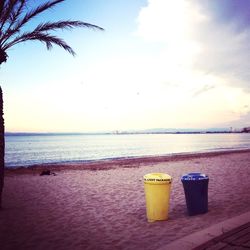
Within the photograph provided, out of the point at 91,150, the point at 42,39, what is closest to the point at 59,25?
the point at 42,39

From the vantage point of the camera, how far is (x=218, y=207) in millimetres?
6969

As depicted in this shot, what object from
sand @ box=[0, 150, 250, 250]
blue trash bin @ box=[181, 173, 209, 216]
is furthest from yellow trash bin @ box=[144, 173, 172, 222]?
blue trash bin @ box=[181, 173, 209, 216]

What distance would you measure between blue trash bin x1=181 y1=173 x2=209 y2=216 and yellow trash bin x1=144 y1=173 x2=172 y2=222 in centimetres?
50

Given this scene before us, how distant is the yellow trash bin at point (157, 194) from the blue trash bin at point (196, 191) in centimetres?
50

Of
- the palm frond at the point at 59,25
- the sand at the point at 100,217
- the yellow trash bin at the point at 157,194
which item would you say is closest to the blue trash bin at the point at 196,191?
the sand at the point at 100,217

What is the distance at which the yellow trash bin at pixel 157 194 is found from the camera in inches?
229

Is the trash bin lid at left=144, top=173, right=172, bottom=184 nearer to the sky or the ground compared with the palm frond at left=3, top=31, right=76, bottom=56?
nearer to the ground

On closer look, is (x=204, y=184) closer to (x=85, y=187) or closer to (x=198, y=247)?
(x=198, y=247)

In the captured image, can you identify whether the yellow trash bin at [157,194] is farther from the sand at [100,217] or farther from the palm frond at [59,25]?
the palm frond at [59,25]

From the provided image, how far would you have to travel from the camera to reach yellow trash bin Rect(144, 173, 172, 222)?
5812 mm

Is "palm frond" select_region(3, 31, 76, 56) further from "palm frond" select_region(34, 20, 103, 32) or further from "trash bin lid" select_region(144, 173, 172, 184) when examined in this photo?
"trash bin lid" select_region(144, 173, 172, 184)

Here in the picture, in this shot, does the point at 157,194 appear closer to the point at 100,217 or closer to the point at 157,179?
the point at 157,179

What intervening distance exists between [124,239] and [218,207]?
2815mm

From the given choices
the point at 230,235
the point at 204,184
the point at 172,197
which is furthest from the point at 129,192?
the point at 230,235
